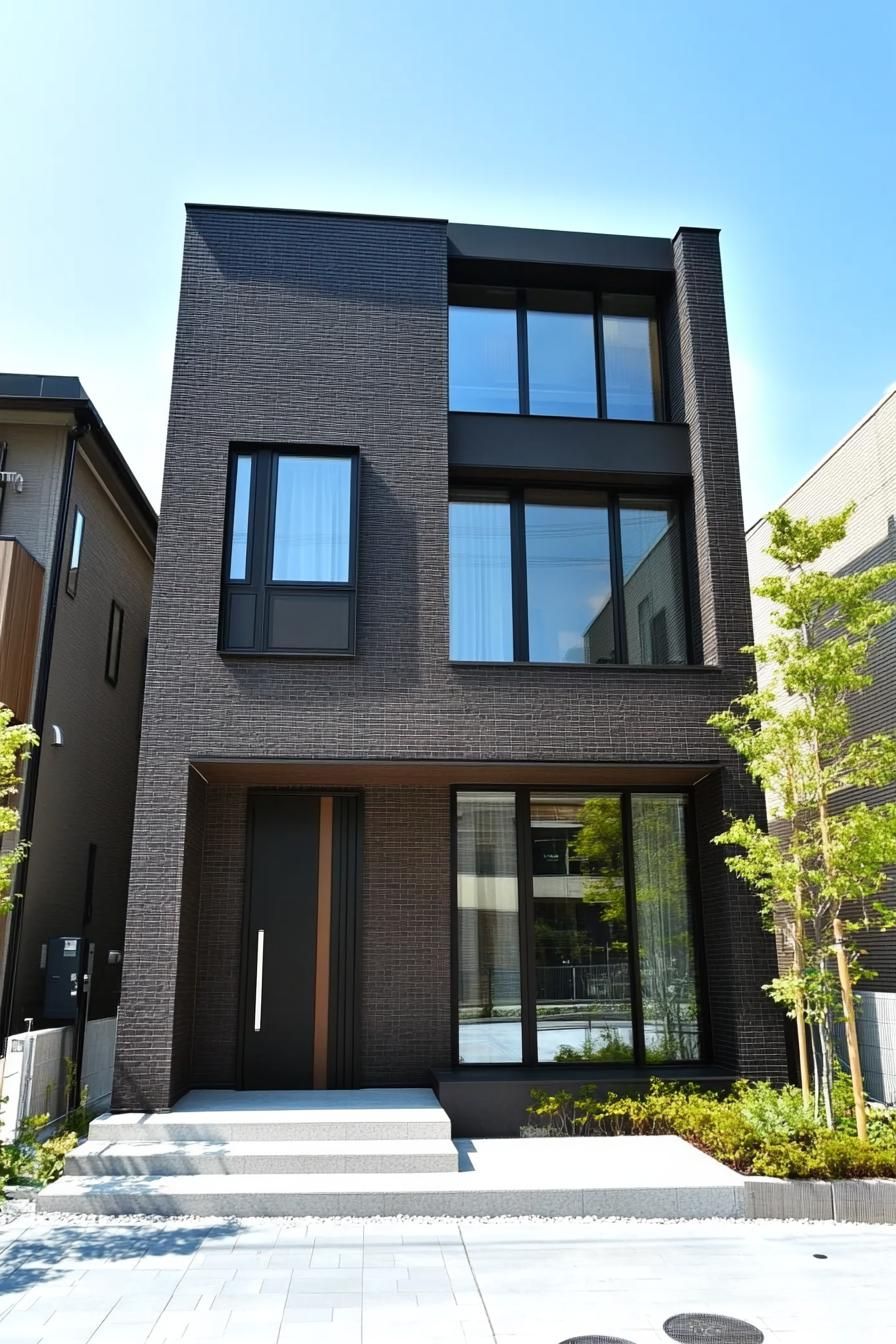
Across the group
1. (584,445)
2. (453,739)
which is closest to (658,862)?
(453,739)

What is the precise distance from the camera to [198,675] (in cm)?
937

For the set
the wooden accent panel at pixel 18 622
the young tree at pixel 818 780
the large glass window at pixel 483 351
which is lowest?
the young tree at pixel 818 780

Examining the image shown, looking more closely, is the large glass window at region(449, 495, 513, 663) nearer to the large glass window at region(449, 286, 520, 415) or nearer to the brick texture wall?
the large glass window at region(449, 286, 520, 415)

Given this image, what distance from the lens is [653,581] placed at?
1070cm

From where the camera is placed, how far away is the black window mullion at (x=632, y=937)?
981cm

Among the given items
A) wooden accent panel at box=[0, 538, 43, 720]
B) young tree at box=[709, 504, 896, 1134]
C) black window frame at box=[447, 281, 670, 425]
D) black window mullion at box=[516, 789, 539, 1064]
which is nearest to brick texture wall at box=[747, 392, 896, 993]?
black window frame at box=[447, 281, 670, 425]

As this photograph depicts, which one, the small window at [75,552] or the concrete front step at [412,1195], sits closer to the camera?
the concrete front step at [412,1195]

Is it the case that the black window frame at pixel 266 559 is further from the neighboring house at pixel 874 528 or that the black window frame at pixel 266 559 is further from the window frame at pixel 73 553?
the neighboring house at pixel 874 528

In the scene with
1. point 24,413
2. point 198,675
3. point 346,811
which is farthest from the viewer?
point 24,413

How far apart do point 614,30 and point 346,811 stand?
8473mm

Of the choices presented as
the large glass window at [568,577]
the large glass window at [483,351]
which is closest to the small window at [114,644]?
the large glass window at [483,351]

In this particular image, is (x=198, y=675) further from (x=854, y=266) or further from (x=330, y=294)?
(x=854, y=266)

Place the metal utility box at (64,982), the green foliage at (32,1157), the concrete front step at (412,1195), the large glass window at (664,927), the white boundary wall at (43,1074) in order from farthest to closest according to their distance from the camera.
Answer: the large glass window at (664,927), the metal utility box at (64,982), the white boundary wall at (43,1074), the green foliage at (32,1157), the concrete front step at (412,1195)

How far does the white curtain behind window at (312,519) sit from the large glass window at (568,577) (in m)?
2.13
